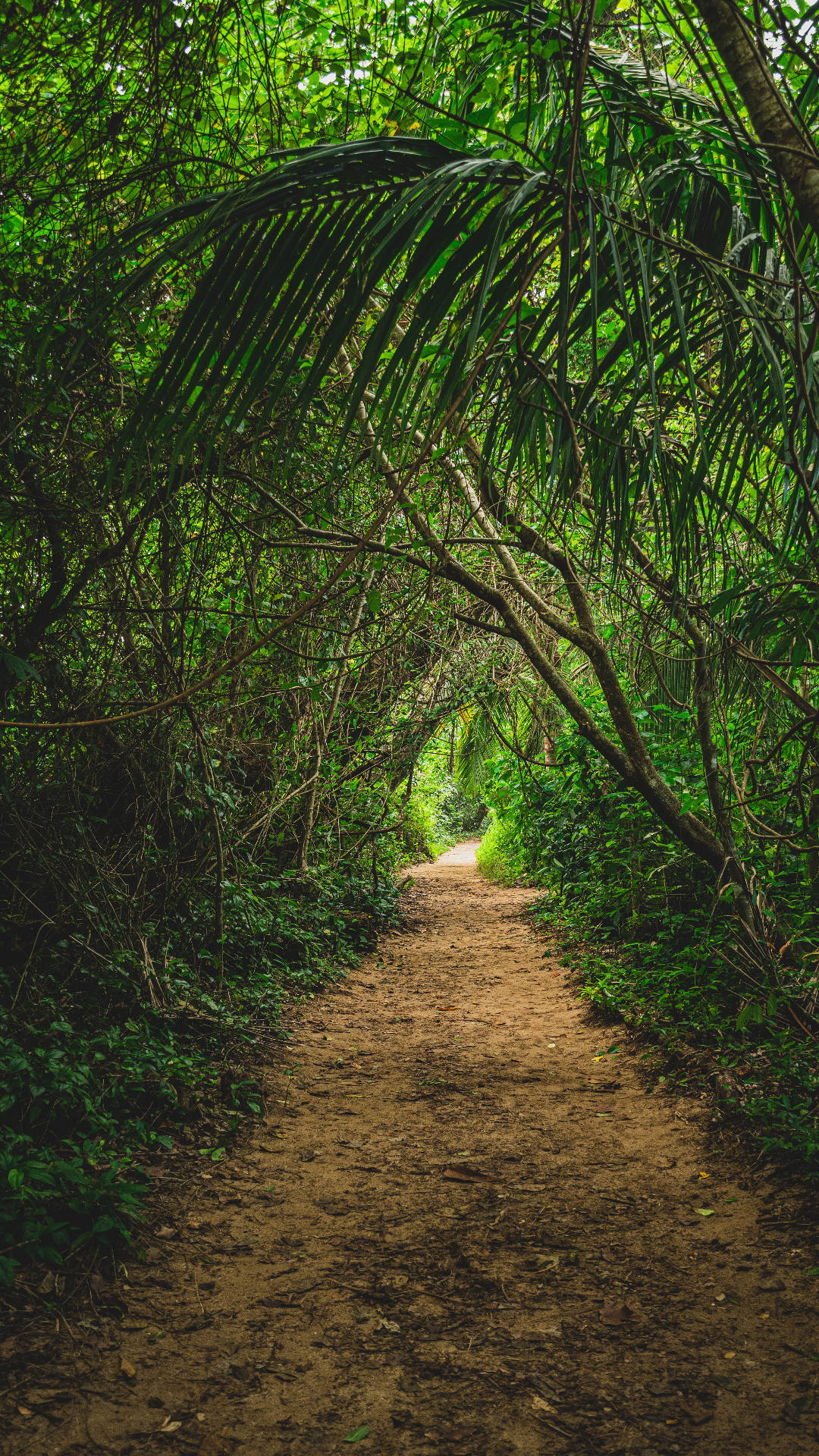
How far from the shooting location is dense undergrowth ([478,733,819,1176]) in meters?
3.12

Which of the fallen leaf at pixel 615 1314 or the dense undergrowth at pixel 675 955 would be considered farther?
the dense undergrowth at pixel 675 955

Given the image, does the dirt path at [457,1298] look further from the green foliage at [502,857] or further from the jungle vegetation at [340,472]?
the green foliage at [502,857]

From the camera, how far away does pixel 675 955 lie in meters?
4.79

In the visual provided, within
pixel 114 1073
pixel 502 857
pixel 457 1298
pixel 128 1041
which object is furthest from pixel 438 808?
pixel 457 1298

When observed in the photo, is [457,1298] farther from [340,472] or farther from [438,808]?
[438,808]

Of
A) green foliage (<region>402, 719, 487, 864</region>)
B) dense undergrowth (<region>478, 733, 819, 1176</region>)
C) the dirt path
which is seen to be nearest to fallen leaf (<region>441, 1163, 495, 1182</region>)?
the dirt path

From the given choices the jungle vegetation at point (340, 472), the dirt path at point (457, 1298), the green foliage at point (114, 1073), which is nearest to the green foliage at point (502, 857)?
the jungle vegetation at point (340, 472)

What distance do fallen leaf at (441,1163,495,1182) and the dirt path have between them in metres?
0.02

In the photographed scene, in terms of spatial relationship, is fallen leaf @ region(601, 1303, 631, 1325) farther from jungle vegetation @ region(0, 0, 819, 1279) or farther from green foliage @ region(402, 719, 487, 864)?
green foliage @ region(402, 719, 487, 864)

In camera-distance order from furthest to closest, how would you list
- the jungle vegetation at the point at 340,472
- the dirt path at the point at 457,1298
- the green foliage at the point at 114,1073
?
1. the green foliage at the point at 114,1073
2. the dirt path at the point at 457,1298
3. the jungle vegetation at the point at 340,472

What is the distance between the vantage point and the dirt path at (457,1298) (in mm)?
1760

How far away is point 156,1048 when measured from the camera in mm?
3402

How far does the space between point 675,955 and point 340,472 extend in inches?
129

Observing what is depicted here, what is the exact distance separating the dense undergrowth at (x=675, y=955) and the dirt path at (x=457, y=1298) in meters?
0.26
